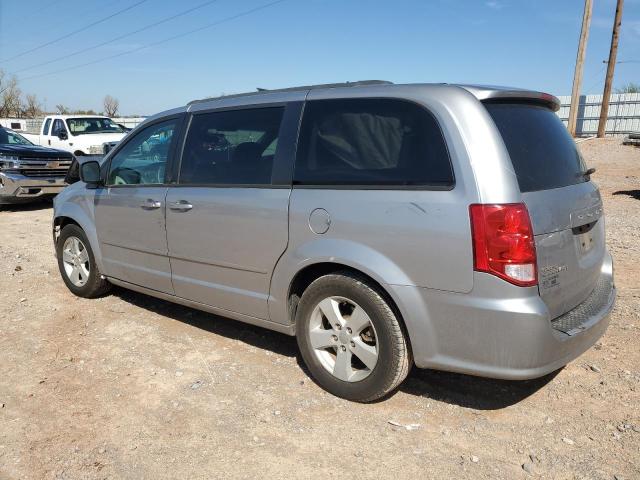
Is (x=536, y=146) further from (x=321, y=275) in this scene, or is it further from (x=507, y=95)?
(x=321, y=275)

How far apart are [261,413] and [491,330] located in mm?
1449

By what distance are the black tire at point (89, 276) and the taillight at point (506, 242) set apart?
149 inches

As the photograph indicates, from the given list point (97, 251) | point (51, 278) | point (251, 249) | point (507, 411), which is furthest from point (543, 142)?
point (51, 278)

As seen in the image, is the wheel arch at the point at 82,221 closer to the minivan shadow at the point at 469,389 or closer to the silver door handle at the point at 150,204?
the silver door handle at the point at 150,204

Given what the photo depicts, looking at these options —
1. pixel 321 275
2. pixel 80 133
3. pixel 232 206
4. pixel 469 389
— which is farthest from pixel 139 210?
pixel 80 133

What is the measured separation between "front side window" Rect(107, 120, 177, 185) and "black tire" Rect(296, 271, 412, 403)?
1.77 metres

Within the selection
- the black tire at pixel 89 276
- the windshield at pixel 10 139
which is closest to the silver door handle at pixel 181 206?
the black tire at pixel 89 276

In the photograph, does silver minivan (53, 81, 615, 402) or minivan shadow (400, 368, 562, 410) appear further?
minivan shadow (400, 368, 562, 410)

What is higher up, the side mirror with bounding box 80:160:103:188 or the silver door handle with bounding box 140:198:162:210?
the side mirror with bounding box 80:160:103:188

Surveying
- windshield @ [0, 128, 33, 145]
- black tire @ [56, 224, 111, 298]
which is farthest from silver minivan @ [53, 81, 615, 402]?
windshield @ [0, 128, 33, 145]

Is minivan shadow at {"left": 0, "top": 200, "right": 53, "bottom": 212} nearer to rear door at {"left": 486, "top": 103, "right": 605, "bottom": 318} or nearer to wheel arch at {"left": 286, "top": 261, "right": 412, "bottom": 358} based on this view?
wheel arch at {"left": 286, "top": 261, "right": 412, "bottom": 358}

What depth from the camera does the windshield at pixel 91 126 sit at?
1616 cm

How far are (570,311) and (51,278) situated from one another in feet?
17.7

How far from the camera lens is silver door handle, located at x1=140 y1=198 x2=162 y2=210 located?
4230 millimetres
